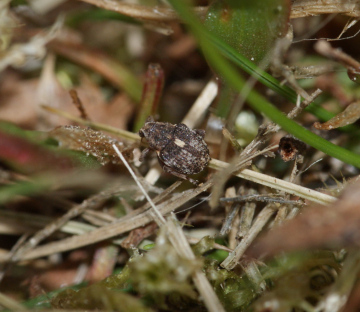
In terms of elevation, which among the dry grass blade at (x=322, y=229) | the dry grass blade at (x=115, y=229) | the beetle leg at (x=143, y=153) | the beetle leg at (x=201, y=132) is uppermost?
the dry grass blade at (x=322, y=229)

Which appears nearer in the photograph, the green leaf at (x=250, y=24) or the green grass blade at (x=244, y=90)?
the green grass blade at (x=244, y=90)

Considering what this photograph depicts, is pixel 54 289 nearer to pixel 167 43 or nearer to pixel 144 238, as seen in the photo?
pixel 144 238

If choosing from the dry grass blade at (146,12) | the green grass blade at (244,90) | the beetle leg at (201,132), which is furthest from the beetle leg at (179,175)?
the dry grass blade at (146,12)

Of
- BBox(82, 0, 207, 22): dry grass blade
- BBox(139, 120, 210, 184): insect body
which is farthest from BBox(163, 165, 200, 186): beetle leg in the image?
BBox(82, 0, 207, 22): dry grass blade

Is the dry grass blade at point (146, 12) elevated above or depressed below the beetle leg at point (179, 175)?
above

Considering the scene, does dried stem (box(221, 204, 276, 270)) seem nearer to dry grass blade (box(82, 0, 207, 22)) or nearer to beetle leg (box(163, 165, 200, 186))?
beetle leg (box(163, 165, 200, 186))

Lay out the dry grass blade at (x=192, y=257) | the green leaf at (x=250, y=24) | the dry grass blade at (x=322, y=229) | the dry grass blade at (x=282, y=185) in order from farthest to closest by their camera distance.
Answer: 1. the green leaf at (x=250, y=24)
2. the dry grass blade at (x=282, y=185)
3. the dry grass blade at (x=192, y=257)
4. the dry grass blade at (x=322, y=229)

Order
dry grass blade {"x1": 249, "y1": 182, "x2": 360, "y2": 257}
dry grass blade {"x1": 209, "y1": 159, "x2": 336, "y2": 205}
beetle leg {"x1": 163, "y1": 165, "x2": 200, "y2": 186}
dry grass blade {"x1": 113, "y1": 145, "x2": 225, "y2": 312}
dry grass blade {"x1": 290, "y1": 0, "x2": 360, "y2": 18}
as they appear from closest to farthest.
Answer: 1. dry grass blade {"x1": 249, "y1": 182, "x2": 360, "y2": 257}
2. dry grass blade {"x1": 113, "y1": 145, "x2": 225, "y2": 312}
3. dry grass blade {"x1": 209, "y1": 159, "x2": 336, "y2": 205}
4. dry grass blade {"x1": 290, "y1": 0, "x2": 360, "y2": 18}
5. beetle leg {"x1": 163, "y1": 165, "x2": 200, "y2": 186}

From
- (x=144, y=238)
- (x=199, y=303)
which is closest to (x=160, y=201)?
(x=144, y=238)

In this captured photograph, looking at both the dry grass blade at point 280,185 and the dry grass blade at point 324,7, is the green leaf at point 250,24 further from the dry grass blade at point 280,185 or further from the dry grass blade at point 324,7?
the dry grass blade at point 280,185

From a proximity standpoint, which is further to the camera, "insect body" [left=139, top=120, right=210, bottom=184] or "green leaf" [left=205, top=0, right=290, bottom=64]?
"insect body" [left=139, top=120, right=210, bottom=184]
